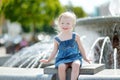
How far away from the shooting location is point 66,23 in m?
4.99

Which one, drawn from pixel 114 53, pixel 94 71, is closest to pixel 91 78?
pixel 94 71

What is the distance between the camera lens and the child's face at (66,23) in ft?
16.3

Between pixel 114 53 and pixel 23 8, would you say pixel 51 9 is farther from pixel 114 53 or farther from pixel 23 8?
pixel 114 53

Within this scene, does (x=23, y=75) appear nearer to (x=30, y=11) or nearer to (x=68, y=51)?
(x=68, y=51)

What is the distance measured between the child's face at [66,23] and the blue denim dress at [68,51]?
11cm

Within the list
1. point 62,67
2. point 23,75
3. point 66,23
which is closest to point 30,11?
point 66,23

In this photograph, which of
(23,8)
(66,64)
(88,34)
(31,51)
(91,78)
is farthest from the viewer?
(23,8)

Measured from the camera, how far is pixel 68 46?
4996mm

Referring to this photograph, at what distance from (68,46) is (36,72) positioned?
47cm

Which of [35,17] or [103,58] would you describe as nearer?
[103,58]

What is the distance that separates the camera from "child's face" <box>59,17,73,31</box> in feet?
16.3

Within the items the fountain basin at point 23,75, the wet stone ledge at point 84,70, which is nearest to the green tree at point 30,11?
the fountain basin at point 23,75

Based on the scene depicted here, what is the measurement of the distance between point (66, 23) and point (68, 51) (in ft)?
1.02

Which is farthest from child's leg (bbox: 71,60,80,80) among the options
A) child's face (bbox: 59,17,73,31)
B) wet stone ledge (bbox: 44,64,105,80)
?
child's face (bbox: 59,17,73,31)
